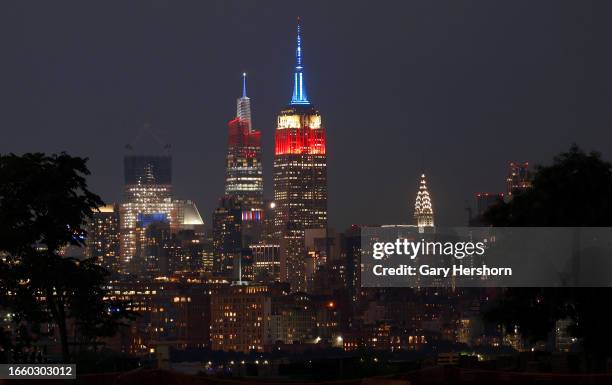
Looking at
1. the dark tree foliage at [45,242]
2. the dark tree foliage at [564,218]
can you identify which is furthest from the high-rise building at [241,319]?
the dark tree foliage at [45,242]

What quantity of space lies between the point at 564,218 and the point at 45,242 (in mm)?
11598

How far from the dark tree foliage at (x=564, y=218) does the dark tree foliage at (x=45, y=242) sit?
932 cm

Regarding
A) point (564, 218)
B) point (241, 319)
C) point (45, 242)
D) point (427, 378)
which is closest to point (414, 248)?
point (241, 319)

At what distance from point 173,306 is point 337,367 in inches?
6206

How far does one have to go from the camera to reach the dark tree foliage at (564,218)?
3388cm

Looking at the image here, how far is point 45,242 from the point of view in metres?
30.5

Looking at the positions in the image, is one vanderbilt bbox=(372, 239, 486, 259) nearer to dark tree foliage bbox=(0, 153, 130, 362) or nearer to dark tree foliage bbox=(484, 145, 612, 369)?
dark tree foliage bbox=(484, 145, 612, 369)

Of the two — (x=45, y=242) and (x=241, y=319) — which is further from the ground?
(x=241, y=319)

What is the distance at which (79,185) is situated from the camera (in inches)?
1212

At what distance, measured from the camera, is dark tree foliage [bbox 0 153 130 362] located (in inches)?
1174

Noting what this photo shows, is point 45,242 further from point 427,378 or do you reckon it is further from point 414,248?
point 414,248

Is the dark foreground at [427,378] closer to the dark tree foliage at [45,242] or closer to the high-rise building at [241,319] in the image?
the dark tree foliage at [45,242]

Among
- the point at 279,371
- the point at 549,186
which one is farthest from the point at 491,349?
the point at 279,371

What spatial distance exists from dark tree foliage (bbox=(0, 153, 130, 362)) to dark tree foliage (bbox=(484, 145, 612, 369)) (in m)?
9.32
